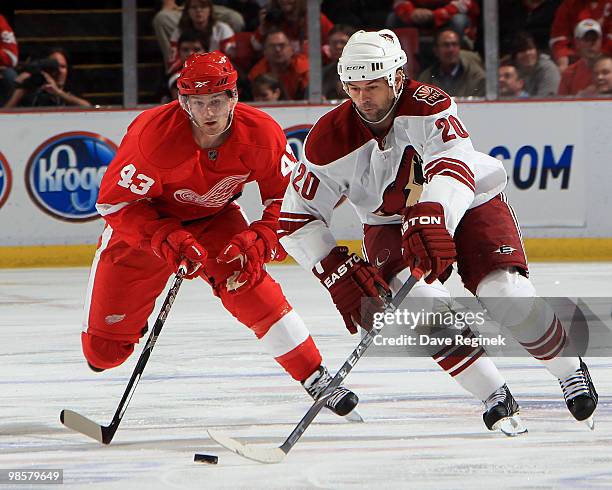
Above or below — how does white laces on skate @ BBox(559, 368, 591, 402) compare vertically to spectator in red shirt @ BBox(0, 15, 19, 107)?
below

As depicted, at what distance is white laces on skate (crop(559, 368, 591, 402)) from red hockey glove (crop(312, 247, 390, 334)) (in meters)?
0.49

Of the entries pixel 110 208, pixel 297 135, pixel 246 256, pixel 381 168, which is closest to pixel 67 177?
pixel 297 135

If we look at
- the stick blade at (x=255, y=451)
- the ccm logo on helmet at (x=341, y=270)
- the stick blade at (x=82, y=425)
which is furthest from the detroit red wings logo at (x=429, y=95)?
the stick blade at (x=82, y=425)

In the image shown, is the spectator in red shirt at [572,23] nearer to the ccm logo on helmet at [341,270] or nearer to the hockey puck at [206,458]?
the ccm logo on helmet at [341,270]

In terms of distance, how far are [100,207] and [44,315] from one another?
5.74 feet

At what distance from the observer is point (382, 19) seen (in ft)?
Result: 22.3

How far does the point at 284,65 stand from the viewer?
266 inches

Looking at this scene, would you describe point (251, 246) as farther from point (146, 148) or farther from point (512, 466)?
point (512, 466)

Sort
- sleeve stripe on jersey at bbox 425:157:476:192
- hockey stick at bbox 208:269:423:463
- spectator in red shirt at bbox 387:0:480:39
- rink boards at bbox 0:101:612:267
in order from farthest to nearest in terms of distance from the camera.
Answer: spectator in red shirt at bbox 387:0:480:39
rink boards at bbox 0:101:612:267
sleeve stripe on jersey at bbox 425:157:476:192
hockey stick at bbox 208:269:423:463

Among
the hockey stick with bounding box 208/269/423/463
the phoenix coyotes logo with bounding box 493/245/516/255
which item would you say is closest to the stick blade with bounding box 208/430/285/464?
the hockey stick with bounding box 208/269/423/463

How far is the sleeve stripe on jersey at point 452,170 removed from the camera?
9.66ft

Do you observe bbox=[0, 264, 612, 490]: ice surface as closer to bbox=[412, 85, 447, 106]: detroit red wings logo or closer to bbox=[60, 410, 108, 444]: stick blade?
bbox=[60, 410, 108, 444]: stick blade

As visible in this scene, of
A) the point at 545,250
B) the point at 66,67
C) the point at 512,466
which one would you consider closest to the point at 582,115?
the point at 545,250

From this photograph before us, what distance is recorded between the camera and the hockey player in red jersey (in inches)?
127
